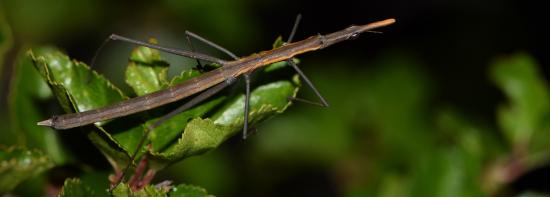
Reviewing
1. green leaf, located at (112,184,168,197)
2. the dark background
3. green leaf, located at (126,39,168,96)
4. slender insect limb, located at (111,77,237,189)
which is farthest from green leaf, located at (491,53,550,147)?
green leaf, located at (112,184,168,197)

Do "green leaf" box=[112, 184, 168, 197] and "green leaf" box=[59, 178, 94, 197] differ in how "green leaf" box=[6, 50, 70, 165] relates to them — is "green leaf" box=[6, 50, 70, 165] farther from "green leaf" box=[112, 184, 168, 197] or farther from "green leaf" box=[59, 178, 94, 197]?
"green leaf" box=[112, 184, 168, 197]

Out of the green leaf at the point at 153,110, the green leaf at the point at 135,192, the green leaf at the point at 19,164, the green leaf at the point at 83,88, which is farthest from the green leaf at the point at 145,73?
the green leaf at the point at 135,192

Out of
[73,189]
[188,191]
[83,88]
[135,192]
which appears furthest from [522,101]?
[73,189]

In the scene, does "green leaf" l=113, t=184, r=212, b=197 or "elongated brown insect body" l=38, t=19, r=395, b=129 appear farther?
"elongated brown insect body" l=38, t=19, r=395, b=129

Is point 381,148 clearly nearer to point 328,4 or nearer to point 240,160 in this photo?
point 240,160

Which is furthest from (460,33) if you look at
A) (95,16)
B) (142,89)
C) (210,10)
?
(142,89)

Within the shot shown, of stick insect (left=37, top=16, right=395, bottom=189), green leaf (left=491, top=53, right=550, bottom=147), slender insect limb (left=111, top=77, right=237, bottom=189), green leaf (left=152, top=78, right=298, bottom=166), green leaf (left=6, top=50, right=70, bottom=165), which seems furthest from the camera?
green leaf (left=491, top=53, right=550, bottom=147)

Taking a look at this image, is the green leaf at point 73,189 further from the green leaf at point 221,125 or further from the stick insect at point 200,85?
the green leaf at point 221,125
